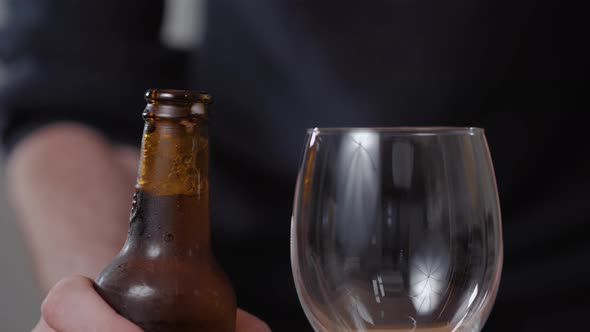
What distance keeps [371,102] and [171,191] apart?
18.8 inches

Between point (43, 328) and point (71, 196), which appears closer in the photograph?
point (43, 328)

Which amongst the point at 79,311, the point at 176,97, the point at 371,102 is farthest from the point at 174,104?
the point at 371,102

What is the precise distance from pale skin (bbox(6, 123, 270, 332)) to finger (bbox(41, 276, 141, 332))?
314 millimetres

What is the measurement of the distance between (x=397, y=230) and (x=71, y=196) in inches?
24.1

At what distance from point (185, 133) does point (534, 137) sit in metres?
0.52

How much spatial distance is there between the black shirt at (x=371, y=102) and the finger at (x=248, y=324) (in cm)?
34

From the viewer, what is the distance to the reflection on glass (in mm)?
401

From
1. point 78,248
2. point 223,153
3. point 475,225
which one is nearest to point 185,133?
point 475,225

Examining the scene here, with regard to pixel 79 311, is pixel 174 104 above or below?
above

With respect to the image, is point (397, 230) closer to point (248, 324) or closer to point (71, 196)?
point (248, 324)

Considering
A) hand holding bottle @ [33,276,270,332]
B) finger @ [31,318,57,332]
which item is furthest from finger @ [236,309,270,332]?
finger @ [31,318,57,332]

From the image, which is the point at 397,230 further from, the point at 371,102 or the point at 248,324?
the point at 371,102

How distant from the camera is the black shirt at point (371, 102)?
832mm

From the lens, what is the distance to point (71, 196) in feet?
3.03
